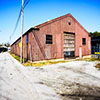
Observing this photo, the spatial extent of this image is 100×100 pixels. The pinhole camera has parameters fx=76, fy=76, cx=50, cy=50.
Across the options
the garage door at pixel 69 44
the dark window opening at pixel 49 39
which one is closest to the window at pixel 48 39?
the dark window opening at pixel 49 39

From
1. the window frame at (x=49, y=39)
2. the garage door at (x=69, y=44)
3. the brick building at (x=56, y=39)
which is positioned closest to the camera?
the brick building at (x=56, y=39)

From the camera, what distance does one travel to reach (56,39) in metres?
12.5

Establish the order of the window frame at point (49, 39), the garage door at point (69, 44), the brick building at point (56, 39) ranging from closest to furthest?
the brick building at point (56, 39) < the window frame at point (49, 39) < the garage door at point (69, 44)

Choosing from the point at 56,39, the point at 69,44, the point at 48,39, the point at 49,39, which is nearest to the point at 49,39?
the point at 49,39

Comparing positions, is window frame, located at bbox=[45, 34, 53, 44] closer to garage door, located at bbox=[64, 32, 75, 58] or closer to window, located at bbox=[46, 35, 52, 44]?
window, located at bbox=[46, 35, 52, 44]

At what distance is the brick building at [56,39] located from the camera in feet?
35.3

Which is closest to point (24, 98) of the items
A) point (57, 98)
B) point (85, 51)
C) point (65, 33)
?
point (57, 98)

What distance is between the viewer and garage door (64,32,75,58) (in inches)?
545

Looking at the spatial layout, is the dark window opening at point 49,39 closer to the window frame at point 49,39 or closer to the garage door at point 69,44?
the window frame at point 49,39

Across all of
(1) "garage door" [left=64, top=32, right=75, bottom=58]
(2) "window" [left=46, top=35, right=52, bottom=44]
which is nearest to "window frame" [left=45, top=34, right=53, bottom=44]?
(2) "window" [left=46, top=35, right=52, bottom=44]

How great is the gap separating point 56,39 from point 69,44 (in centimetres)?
321

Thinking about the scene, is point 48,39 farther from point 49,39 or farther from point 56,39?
point 56,39

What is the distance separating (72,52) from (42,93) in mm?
12590

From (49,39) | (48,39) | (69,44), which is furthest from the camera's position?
(69,44)
